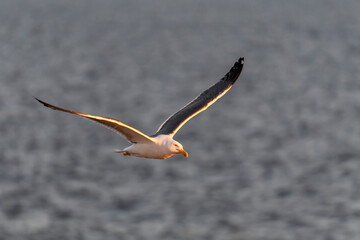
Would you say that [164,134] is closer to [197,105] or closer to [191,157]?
[197,105]

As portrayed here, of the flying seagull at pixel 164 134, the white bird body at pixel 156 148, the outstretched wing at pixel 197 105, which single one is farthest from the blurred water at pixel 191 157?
the white bird body at pixel 156 148

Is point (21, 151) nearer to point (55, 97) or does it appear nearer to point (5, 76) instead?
point (55, 97)

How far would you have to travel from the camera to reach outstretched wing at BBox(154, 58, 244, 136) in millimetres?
20688

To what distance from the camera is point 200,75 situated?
413ft

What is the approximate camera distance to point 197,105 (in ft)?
72.1

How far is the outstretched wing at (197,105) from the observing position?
814 inches

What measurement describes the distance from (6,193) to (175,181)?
2912 centimetres

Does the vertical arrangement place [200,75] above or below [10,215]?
above

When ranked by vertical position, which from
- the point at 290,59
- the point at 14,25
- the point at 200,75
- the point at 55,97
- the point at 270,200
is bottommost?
the point at 270,200

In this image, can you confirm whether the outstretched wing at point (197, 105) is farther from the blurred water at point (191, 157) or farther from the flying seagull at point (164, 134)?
the blurred water at point (191, 157)

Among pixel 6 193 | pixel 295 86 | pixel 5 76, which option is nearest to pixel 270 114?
pixel 295 86

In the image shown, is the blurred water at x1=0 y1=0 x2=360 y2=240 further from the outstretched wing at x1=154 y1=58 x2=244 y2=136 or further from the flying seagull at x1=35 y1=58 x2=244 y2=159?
the flying seagull at x1=35 y1=58 x2=244 y2=159

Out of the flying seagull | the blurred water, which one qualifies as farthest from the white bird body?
the blurred water

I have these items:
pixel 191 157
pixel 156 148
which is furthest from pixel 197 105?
pixel 191 157
